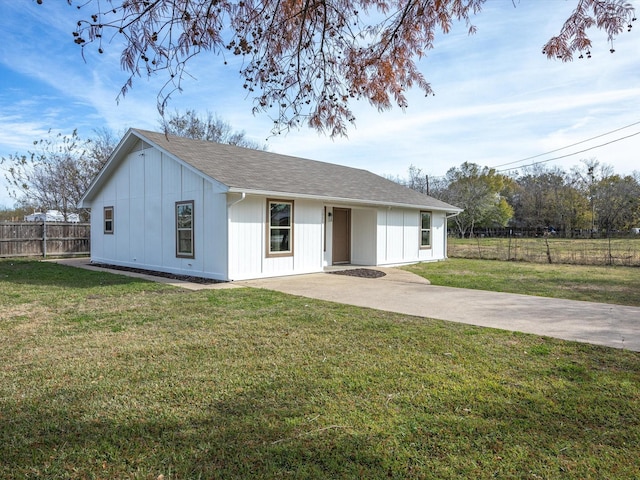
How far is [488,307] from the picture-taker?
300 inches

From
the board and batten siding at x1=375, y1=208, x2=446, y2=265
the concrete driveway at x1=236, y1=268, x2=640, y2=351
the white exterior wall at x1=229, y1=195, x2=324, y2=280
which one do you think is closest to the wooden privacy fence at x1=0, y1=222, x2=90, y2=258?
the white exterior wall at x1=229, y1=195, x2=324, y2=280

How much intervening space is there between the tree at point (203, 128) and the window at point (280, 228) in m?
19.0

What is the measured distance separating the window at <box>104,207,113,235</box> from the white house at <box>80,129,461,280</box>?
0.04 meters

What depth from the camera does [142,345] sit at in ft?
16.6

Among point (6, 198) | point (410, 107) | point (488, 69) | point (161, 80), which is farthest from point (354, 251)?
point (6, 198)

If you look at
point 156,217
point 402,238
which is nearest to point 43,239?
point 156,217

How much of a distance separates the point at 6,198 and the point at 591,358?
30.5 metres

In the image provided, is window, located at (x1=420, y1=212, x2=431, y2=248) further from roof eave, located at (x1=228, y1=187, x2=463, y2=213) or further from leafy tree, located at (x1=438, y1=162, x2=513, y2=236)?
leafy tree, located at (x1=438, y1=162, x2=513, y2=236)

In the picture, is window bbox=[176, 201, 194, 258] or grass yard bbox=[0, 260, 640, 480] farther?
window bbox=[176, 201, 194, 258]

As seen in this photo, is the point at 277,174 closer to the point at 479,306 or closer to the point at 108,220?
the point at 108,220

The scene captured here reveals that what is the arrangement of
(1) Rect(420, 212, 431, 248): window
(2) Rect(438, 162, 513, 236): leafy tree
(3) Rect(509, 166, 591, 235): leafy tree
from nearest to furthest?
1. (1) Rect(420, 212, 431, 248): window
2. (2) Rect(438, 162, 513, 236): leafy tree
3. (3) Rect(509, 166, 591, 235): leafy tree

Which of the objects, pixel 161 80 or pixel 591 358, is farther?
pixel 591 358

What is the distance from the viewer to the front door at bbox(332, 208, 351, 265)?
51.5 feet

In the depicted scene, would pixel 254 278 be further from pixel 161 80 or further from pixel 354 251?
pixel 161 80
